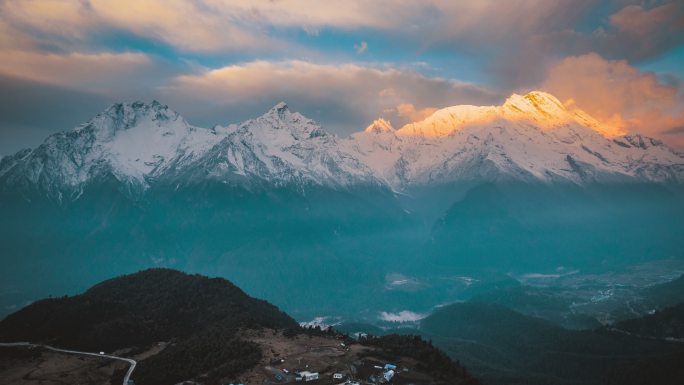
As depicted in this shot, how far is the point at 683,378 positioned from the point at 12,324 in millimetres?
215025

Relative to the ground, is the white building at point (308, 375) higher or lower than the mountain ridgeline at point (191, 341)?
lower

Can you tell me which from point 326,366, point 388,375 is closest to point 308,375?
point 326,366

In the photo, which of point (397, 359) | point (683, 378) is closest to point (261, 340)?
point (397, 359)

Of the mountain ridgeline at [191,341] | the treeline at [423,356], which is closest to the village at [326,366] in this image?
the mountain ridgeline at [191,341]

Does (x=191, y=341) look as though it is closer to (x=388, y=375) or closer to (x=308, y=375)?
(x=308, y=375)

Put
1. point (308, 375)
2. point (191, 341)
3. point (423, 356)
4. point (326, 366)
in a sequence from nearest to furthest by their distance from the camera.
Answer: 1. point (308, 375)
2. point (326, 366)
3. point (423, 356)
4. point (191, 341)

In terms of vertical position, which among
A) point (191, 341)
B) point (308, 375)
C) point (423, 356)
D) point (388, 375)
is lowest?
point (308, 375)

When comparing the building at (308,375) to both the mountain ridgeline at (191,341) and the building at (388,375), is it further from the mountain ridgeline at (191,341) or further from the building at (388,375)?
the building at (388,375)

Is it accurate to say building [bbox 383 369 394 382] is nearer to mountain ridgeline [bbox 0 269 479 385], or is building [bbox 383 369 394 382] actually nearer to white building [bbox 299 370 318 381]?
mountain ridgeline [bbox 0 269 479 385]

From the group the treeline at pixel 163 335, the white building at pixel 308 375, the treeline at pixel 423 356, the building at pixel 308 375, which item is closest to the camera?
the building at pixel 308 375

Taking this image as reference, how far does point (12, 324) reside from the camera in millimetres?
194125

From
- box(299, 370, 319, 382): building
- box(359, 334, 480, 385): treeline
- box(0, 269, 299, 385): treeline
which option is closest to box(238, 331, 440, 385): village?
box(299, 370, 319, 382): building

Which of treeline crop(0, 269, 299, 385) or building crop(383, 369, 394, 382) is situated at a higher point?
treeline crop(0, 269, 299, 385)

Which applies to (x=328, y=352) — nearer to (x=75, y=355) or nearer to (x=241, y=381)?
(x=241, y=381)
